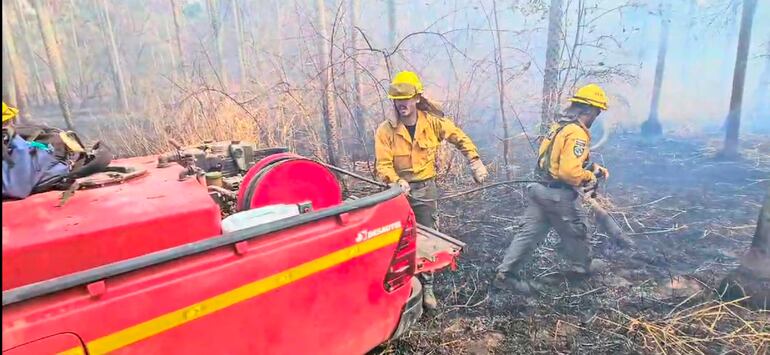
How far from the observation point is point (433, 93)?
389 inches

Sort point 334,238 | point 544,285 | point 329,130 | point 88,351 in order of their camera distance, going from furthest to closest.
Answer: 1. point 329,130
2. point 544,285
3. point 334,238
4. point 88,351

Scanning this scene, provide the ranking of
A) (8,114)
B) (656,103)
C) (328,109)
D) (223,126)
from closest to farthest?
1. (8,114)
2. (223,126)
3. (328,109)
4. (656,103)

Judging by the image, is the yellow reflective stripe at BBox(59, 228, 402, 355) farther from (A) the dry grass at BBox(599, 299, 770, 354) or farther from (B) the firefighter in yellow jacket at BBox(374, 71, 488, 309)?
(A) the dry grass at BBox(599, 299, 770, 354)

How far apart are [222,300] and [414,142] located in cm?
256

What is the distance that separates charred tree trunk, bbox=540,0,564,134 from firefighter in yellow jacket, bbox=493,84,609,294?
9.28ft

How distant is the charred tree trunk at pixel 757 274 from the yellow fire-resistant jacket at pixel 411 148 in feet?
7.81

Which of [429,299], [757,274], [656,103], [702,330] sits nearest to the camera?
[702,330]

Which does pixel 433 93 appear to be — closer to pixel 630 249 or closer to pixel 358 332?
pixel 630 249

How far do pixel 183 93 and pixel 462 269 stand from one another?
7572 millimetres

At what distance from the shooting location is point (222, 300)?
1.93 metres

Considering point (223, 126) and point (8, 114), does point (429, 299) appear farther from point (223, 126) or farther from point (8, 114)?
point (223, 126)

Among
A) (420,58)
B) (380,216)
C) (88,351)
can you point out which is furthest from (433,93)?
(88,351)

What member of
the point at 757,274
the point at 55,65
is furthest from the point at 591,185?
the point at 55,65

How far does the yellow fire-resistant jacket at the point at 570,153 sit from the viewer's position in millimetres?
3975
